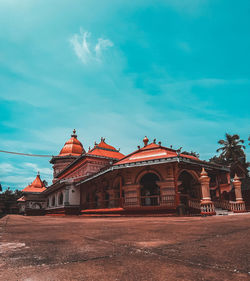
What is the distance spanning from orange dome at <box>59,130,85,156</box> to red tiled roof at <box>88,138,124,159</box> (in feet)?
37.3

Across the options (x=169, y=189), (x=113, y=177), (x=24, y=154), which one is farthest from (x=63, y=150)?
(x=169, y=189)

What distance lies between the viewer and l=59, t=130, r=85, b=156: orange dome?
35.5 metres

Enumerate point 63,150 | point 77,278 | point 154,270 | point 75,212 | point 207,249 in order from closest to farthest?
point 77,278, point 154,270, point 207,249, point 75,212, point 63,150

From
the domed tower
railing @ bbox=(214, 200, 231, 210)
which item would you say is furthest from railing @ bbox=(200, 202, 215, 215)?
the domed tower

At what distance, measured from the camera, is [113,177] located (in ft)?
57.3

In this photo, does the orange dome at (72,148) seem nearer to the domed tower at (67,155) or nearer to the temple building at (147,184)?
the domed tower at (67,155)

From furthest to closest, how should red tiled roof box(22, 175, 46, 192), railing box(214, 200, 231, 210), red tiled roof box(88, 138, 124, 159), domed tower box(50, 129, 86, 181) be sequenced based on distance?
red tiled roof box(22, 175, 46, 192)
domed tower box(50, 129, 86, 181)
red tiled roof box(88, 138, 124, 159)
railing box(214, 200, 231, 210)

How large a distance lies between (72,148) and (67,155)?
1835mm

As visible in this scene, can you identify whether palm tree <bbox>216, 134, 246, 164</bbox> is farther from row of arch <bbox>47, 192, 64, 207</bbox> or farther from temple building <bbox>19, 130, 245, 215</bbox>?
row of arch <bbox>47, 192, 64, 207</bbox>

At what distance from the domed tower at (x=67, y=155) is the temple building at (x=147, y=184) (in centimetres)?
832

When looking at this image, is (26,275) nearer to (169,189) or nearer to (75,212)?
(169,189)

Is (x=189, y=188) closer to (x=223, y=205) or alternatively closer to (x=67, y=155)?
(x=223, y=205)

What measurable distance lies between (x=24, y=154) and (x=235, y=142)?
34059 mm

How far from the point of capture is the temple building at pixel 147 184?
13.6 m
